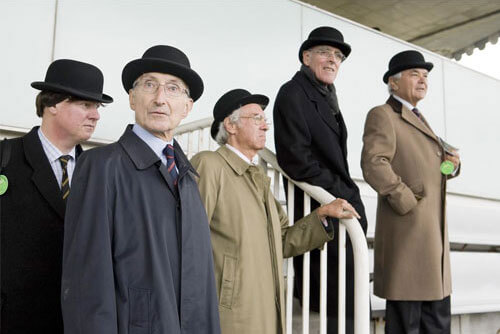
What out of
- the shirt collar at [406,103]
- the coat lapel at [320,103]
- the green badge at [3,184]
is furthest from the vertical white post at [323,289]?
the green badge at [3,184]

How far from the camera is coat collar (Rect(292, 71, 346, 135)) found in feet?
7.14

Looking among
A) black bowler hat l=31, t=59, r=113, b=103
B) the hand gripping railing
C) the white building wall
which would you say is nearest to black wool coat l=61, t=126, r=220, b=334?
black bowler hat l=31, t=59, r=113, b=103

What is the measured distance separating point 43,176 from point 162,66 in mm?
520

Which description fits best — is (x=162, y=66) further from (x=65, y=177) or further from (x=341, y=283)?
(x=341, y=283)

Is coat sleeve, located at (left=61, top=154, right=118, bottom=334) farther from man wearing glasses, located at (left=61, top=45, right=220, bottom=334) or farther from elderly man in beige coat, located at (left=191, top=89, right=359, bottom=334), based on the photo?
elderly man in beige coat, located at (left=191, top=89, right=359, bottom=334)

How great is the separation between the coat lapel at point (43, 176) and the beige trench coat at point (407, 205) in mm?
1376

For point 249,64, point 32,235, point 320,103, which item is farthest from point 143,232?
point 249,64

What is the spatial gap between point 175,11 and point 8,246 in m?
2.59

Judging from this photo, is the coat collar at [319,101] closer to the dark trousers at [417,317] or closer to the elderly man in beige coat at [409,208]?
the elderly man in beige coat at [409,208]

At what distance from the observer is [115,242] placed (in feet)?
4.00

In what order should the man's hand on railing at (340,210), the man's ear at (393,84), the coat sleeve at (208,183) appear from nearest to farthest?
the coat sleeve at (208,183), the man's hand on railing at (340,210), the man's ear at (393,84)

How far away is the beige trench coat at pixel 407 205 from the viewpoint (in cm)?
217

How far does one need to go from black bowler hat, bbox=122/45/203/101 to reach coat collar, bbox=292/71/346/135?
0.81m

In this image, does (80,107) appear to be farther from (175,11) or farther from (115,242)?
(175,11)
